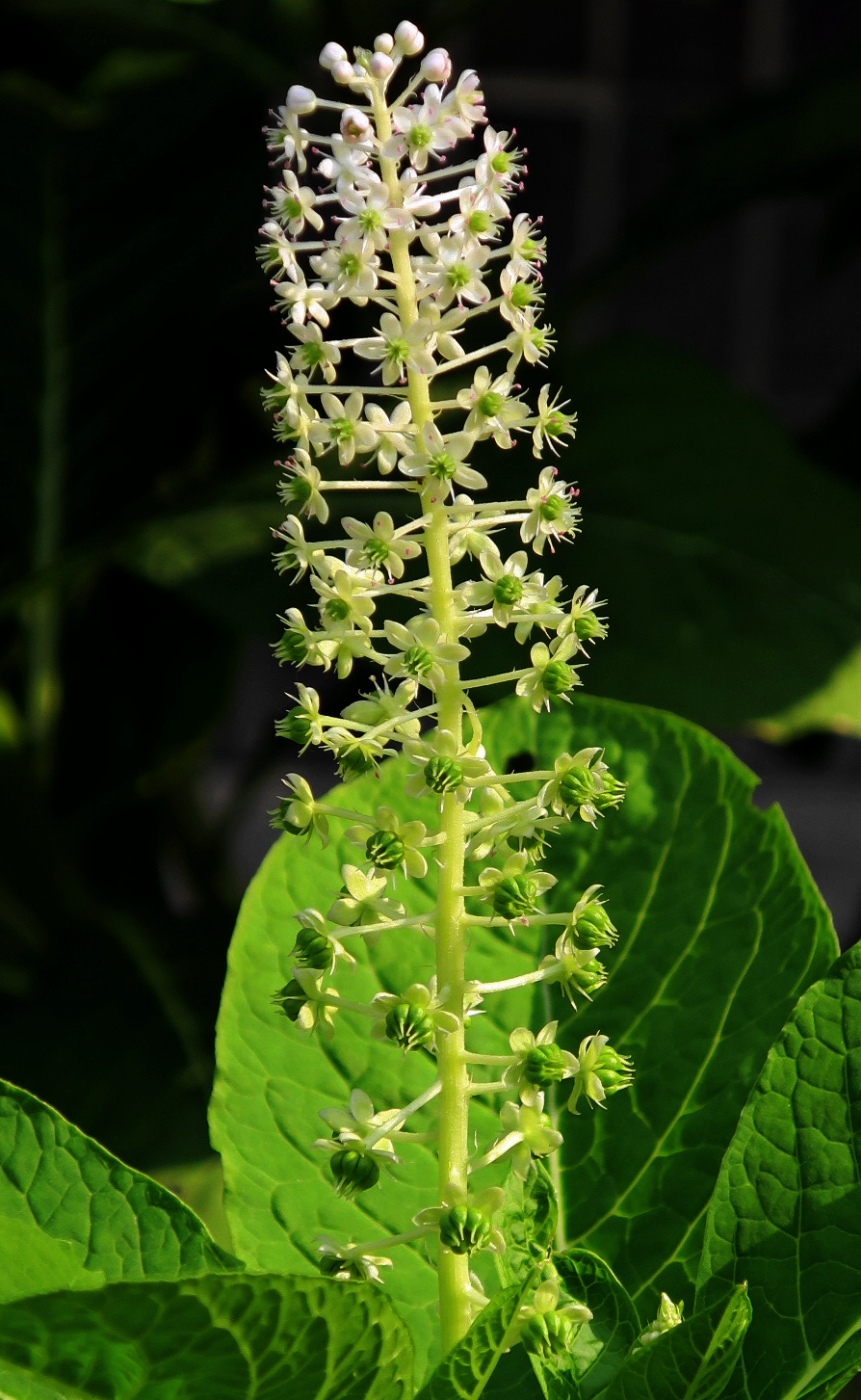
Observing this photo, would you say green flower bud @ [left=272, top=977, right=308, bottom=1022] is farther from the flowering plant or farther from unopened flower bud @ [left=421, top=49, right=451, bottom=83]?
unopened flower bud @ [left=421, top=49, right=451, bottom=83]

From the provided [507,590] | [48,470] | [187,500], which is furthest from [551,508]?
[48,470]

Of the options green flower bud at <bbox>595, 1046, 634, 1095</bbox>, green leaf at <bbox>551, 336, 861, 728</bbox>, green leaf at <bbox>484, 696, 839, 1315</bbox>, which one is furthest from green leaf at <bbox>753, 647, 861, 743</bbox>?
green flower bud at <bbox>595, 1046, 634, 1095</bbox>

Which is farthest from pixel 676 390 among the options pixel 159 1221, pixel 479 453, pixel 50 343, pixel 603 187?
pixel 603 187

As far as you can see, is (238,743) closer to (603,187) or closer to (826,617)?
(603,187)

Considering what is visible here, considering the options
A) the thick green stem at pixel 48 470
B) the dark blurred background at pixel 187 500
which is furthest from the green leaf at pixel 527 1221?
the thick green stem at pixel 48 470

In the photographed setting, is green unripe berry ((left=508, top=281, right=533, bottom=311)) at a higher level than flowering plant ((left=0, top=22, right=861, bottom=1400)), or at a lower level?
higher

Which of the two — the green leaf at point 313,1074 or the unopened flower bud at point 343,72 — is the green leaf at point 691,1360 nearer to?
the green leaf at point 313,1074
